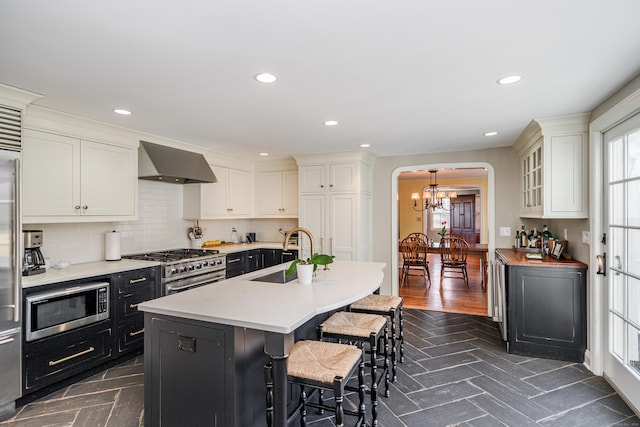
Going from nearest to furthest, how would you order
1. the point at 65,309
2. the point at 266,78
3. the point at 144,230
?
the point at 266,78, the point at 65,309, the point at 144,230

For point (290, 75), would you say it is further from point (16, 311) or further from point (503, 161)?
point (503, 161)

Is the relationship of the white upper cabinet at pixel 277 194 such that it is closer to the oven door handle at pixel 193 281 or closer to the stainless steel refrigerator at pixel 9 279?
the oven door handle at pixel 193 281

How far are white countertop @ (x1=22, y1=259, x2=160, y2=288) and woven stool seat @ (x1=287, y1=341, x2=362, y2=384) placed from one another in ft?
6.76

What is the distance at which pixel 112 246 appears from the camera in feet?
11.8

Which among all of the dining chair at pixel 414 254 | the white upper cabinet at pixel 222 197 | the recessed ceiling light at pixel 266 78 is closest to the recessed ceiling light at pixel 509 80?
the recessed ceiling light at pixel 266 78

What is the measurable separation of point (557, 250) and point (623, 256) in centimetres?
89

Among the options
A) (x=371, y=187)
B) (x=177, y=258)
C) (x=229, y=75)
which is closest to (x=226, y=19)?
(x=229, y=75)

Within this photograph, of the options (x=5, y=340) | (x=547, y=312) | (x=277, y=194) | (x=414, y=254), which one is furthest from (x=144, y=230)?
(x=414, y=254)

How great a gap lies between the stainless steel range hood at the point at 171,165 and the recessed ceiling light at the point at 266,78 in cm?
200

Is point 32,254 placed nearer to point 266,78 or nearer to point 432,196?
point 266,78

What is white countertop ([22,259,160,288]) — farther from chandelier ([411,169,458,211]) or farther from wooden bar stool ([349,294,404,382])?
chandelier ([411,169,458,211])

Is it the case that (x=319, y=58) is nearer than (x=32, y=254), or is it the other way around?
(x=319, y=58)

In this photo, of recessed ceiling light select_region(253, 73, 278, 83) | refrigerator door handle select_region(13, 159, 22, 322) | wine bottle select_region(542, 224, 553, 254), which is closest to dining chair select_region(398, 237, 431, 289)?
wine bottle select_region(542, 224, 553, 254)

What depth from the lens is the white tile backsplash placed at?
3.34 metres
